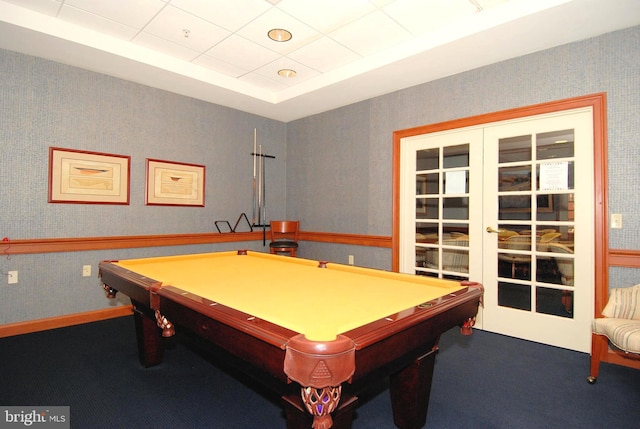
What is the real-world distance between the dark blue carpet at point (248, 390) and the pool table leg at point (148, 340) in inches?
2.8

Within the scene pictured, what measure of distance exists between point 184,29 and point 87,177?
1.83 metres

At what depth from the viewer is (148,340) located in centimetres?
244

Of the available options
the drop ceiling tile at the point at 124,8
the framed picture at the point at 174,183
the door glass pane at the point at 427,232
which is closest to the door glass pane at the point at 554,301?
the door glass pane at the point at 427,232

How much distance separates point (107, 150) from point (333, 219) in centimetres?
282

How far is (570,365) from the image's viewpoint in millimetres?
2604

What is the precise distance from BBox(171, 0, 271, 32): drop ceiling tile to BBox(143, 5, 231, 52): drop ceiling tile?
0.26 ft

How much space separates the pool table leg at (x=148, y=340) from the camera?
2430 mm

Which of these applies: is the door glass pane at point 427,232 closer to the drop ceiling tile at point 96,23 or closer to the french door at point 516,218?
the french door at point 516,218

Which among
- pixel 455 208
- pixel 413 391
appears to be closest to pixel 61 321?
pixel 413 391

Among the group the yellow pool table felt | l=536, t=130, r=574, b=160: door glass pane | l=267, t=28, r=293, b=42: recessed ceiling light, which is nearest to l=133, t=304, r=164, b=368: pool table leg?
the yellow pool table felt

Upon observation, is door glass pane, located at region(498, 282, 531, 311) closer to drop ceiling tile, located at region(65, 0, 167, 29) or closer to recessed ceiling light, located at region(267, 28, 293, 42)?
recessed ceiling light, located at region(267, 28, 293, 42)

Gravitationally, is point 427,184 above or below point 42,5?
below

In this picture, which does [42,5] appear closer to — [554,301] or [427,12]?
[427,12]

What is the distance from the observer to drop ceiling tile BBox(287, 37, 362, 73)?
3305 mm
